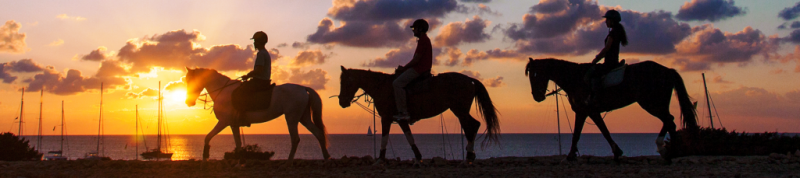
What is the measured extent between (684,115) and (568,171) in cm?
302

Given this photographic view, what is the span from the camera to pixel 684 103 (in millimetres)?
9219

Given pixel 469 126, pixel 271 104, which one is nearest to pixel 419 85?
pixel 469 126

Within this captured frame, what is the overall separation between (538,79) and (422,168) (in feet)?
8.31

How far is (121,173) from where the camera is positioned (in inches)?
339

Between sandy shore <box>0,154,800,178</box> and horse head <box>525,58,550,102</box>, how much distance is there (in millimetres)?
1169

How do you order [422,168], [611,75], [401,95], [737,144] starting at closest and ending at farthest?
[422,168] < [611,75] < [401,95] < [737,144]

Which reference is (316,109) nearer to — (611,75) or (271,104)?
(271,104)

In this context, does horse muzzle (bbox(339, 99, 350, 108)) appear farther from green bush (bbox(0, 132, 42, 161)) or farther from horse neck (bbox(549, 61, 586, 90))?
green bush (bbox(0, 132, 42, 161))

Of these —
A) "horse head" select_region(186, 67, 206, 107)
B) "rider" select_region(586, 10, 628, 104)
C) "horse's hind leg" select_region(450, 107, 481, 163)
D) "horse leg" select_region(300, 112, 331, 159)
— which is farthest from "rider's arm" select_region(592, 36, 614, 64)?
"horse head" select_region(186, 67, 206, 107)

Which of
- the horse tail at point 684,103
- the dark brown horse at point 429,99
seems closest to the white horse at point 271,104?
the dark brown horse at point 429,99

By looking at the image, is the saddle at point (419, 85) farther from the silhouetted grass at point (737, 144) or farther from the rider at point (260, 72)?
the silhouetted grass at point (737, 144)

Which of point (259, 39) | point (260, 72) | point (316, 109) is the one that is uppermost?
point (259, 39)

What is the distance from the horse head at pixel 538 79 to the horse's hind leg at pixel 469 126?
3.87ft

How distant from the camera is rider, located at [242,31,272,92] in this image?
941cm
